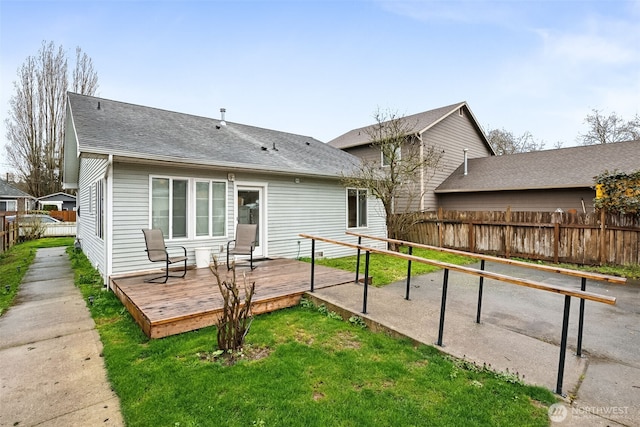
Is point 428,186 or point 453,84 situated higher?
point 453,84

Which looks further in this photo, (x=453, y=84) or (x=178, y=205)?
(x=453, y=84)

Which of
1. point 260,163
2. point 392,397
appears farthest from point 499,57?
point 392,397

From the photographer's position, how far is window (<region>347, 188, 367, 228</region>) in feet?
33.3

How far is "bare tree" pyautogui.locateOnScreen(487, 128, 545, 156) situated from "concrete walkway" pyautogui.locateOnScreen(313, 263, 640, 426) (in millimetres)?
23501

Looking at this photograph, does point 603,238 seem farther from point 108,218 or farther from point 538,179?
point 108,218

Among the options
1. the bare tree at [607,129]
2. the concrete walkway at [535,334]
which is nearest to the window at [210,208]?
the concrete walkway at [535,334]

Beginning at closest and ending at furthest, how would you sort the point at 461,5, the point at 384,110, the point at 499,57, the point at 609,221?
the point at 609,221, the point at 461,5, the point at 384,110, the point at 499,57

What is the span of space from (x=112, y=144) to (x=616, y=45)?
672 inches

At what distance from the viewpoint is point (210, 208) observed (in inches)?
281

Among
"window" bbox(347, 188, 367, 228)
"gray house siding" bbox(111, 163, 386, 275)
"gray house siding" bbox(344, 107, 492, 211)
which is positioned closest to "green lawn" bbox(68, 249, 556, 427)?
"gray house siding" bbox(111, 163, 386, 275)

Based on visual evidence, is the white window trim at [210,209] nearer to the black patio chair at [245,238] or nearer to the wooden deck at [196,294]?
the black patio chair at [245,238]

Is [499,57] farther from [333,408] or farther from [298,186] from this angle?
[333,408]

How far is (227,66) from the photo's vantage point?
47.5 feet

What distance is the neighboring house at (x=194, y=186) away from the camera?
6.11 meters
